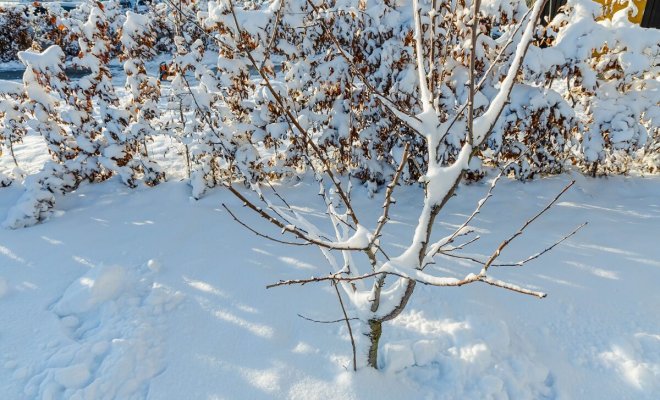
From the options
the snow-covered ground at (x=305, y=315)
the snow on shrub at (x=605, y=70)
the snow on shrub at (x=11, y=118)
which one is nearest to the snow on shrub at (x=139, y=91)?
the snow-covered ground at (x=305, y=315)

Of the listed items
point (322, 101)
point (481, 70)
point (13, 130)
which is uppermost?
point (481, 70)

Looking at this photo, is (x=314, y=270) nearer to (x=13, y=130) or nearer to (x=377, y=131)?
(x=377, y=131)

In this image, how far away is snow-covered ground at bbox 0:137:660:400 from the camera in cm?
242

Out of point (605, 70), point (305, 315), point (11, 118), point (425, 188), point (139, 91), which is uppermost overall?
point (605, 70)

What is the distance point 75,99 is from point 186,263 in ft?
9.74

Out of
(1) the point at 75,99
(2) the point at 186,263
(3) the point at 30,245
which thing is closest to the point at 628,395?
(2) the point at 186,263

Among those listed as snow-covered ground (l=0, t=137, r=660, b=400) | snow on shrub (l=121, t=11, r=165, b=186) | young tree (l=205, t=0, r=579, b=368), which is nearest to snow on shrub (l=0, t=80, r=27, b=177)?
snow on shrub (l=121, t=11, r=165, b=186)


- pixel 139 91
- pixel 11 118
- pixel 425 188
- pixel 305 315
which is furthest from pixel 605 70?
pixel 11 118

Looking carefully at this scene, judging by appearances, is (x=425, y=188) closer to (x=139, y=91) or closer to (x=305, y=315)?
(x=305, y=315)

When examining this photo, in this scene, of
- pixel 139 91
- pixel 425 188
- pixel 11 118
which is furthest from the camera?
pixel 11 118

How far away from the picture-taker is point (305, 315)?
9.84 ft

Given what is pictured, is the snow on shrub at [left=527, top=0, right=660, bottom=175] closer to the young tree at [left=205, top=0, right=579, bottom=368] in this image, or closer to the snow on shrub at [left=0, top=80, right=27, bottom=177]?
the young tree at [left=205, top=0, right=579, bottom=368]

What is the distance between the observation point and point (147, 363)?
2.62 m

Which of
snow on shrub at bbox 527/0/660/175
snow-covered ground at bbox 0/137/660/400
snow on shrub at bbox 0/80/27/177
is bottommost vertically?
snow-covered ground at bbox 0/137/660/400
